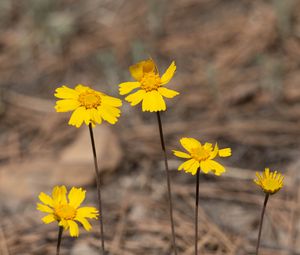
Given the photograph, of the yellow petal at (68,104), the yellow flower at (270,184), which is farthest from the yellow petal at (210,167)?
the yellow petal at (68,104)

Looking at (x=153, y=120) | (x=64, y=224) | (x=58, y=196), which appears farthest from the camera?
(x=153, y=120)

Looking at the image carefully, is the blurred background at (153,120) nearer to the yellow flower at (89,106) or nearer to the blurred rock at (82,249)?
the blurred rock at (82,249)

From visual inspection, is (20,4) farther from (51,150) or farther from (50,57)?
(51,150)

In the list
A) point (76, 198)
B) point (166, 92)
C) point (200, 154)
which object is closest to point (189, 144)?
point (200, 154)

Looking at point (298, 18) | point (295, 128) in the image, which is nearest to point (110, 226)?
point (295, 128)

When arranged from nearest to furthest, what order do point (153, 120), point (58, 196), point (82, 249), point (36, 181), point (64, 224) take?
point (64, 224) < point (58, 196) < point (82, 249) < point (36, 181) < point (153, 120)

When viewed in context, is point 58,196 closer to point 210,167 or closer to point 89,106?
point 89,106
